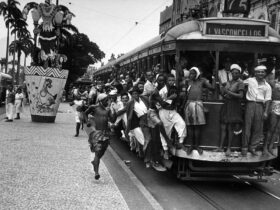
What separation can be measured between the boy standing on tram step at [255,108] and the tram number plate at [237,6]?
2.74 meters

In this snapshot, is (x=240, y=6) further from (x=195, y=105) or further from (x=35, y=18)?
(x=35, y=18)

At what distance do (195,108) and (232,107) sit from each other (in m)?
0.63

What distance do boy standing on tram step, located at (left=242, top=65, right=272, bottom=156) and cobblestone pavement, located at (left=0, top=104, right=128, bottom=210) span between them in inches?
96.1

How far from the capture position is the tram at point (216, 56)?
325 inches

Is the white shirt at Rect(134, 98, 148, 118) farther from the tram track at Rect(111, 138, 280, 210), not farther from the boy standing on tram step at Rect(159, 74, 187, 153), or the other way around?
the tram track at Rect(111, 138, 280, 210)

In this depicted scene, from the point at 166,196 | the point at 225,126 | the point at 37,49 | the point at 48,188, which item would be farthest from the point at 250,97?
the point at 37,49

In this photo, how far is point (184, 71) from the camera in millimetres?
8930

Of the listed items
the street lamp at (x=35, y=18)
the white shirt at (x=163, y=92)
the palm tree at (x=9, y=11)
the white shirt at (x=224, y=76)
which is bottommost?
the white shirt at (x=163, y=92)

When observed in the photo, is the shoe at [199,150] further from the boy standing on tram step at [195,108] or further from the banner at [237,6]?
the banner at [237,6]

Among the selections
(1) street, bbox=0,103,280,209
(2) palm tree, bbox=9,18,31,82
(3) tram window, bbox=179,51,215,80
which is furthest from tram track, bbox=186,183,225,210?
(2) palm tree, bbox=9,18,31,82

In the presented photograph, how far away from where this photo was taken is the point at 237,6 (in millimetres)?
10578

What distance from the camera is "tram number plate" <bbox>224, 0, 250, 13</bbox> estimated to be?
34.3ft

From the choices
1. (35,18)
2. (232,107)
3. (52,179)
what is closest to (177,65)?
(232,107)

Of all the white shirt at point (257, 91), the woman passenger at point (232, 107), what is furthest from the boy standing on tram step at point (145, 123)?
the white shirt at point (257, 91)
